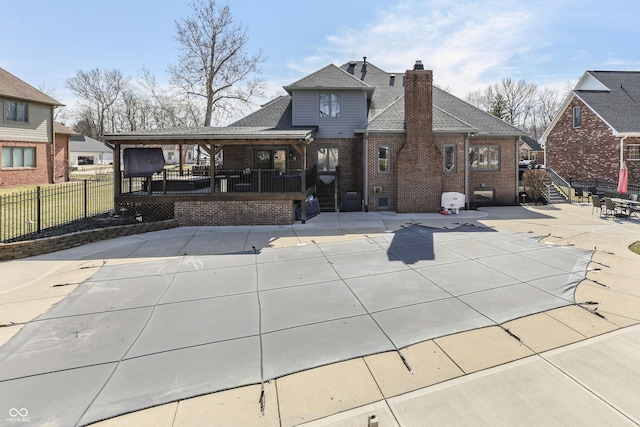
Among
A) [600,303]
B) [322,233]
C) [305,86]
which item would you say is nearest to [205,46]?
[305,86]

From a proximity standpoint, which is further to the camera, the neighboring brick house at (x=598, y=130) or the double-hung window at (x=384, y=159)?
the neighboring brick house at (x=598, y=130)

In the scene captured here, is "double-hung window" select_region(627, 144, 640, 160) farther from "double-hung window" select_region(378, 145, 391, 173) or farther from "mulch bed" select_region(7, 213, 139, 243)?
"mulch bed" select_region(7, 213, 139, 243)

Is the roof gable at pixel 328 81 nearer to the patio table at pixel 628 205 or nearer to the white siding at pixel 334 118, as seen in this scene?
the white siding at pixel 334 118

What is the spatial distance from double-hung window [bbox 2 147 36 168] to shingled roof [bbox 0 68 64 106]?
11.1ft

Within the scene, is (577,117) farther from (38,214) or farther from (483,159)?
(38,214)

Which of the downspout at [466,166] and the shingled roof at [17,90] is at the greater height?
the shingled roof at [17,90]

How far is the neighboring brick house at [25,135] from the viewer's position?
23.0 meters

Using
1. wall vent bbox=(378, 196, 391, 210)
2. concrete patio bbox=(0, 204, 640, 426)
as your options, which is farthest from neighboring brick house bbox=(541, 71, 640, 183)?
concrete patio bbox=(0, 204, 640, 426)

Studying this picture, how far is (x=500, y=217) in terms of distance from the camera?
15.4 m

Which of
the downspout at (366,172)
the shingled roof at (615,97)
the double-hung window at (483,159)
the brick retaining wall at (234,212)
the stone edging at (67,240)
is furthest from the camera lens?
the shingled roof at (615,97)

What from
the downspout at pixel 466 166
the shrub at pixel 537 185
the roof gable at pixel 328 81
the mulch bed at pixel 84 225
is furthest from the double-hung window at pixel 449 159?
the mulch bed at pixel 84 225

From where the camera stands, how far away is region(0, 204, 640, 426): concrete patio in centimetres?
353

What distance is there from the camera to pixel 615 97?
25922mm

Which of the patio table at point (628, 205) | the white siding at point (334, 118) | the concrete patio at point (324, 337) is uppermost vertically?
the white siding at point (334, 118)
